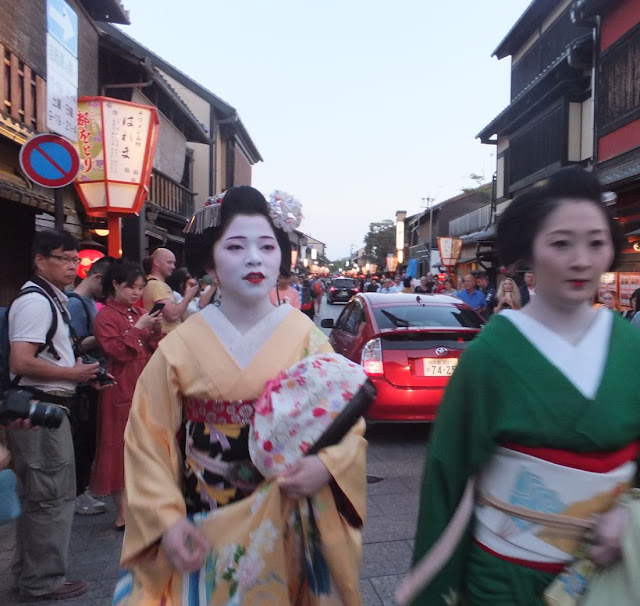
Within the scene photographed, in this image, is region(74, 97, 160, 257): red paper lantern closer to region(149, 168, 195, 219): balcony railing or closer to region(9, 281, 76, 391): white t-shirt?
region(9, 281, 76, 391): white t-shirt

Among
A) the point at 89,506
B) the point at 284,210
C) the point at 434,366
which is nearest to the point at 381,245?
the point at 434,366

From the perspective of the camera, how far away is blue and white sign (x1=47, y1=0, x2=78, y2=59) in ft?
18.1

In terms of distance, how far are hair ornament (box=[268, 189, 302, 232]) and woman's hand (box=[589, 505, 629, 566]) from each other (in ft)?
4.70

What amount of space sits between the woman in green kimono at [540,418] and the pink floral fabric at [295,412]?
31 cm

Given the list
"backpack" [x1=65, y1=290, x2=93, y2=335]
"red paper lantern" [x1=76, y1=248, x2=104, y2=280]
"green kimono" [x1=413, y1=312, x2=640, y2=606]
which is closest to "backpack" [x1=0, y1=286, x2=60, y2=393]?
"backpack" [x1=65, y1=290, x2=93, y2=335]

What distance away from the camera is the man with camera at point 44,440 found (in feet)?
9.80

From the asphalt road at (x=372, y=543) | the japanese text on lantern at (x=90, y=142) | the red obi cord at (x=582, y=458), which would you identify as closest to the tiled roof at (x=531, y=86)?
the japanese text on lantern at (x=90, y=142)

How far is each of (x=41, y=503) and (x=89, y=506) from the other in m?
1.52

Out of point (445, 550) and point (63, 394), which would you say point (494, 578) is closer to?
point (445, 550)

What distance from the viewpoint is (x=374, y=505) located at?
4.43 meters

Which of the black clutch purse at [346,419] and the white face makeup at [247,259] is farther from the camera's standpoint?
the white face makeup at [247,259]

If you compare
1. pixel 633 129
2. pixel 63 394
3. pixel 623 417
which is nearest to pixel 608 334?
pixel 623 417

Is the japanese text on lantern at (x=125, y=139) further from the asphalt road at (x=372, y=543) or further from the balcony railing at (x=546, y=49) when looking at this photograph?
the balcony railing at (x=546, y=49)

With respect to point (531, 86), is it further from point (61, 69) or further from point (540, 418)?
point (540, 418)
